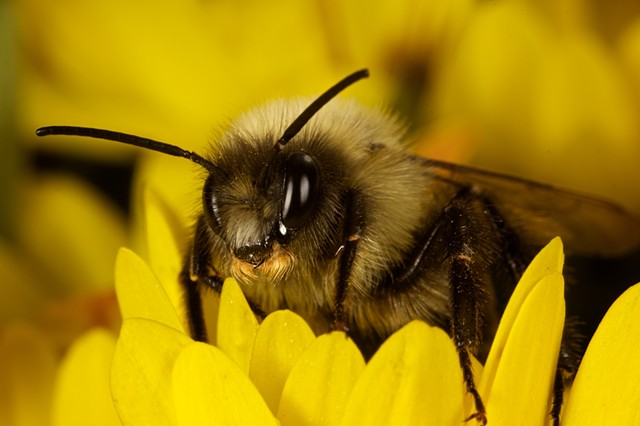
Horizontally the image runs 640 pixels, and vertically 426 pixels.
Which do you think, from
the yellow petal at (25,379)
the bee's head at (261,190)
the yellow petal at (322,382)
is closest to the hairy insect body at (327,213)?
the bee's head at (261,190)

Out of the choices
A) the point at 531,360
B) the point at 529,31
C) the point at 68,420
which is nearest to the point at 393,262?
the point at 531,360

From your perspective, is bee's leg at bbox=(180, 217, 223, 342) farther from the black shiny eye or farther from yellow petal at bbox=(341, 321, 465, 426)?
yellow petal at bbox=(341, 321, 465, 426)

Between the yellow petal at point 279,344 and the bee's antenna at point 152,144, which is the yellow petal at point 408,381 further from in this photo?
the bee's antenna at point 152,144

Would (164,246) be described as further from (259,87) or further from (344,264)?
(259,87)

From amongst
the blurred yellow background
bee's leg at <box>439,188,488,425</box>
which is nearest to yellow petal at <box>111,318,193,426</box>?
bee's leg at <box>439,188,488,425</box>

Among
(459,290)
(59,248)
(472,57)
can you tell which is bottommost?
(59,248)

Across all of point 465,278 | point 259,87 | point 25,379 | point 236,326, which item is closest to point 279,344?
point 236,326

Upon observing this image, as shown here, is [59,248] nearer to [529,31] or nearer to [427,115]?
[427,115]
